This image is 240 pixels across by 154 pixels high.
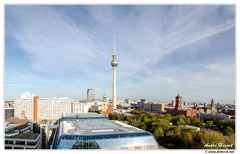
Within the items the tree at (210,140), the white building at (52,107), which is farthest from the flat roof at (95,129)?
the white building at (52,107)

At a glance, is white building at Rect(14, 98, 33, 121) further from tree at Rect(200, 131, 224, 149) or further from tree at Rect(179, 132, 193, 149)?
tree at Rect(200, 131, 224, 149)

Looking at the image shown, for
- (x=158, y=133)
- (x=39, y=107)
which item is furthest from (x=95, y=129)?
(x=39, y=107)

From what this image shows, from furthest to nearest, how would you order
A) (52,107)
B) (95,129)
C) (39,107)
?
1. (52,107)
2. (39,107)
3. (95,129)

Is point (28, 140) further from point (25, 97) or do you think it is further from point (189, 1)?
point (25, 97)

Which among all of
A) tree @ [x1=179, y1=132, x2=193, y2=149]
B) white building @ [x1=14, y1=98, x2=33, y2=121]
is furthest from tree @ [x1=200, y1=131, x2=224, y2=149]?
white building @ [x1=14, y1=98, x2=33, y2=121]

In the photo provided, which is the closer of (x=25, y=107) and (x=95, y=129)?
(x=95, y=129)

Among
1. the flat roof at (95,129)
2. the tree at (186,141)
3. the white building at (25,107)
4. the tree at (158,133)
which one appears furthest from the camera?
the white building at (25,107)

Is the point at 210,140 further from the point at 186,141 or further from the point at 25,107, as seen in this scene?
Answer: the point at 25,107

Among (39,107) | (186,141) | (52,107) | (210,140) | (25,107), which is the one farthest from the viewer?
(52,107)

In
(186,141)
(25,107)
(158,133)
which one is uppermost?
(25,107)

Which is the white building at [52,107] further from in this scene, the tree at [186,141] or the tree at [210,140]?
the tree at [210,140]

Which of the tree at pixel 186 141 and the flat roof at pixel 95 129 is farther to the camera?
the tree at pixel 186 141

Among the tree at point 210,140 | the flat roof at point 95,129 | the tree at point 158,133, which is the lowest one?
the tree at point 158,133

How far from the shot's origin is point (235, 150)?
7344 millimetres
